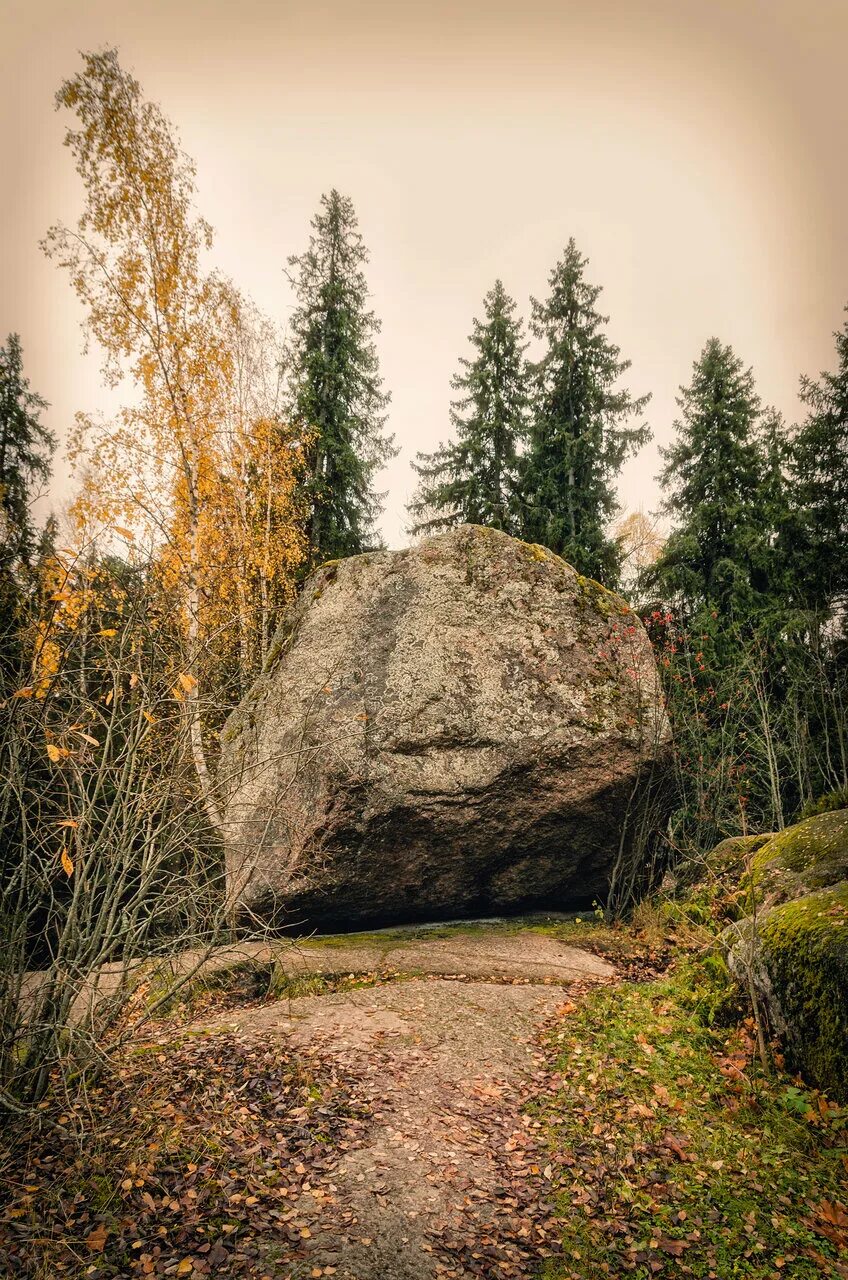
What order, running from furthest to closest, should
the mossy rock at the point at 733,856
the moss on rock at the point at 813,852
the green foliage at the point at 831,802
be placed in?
the mossy rock at the point at 733,856
the green foliage at the point at 831,802
the moss on rock at the point at 813,852

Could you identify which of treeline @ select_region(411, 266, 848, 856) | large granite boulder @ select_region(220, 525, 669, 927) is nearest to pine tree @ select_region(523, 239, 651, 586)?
treeline @ select_region(411, 266, 848, 856)

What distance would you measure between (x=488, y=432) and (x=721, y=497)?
21.1 feet

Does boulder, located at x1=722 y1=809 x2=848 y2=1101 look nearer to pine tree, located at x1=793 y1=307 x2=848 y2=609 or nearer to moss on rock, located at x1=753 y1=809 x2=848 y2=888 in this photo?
moss on rock, located at x1=753 y1=809 x2=848 y2=888

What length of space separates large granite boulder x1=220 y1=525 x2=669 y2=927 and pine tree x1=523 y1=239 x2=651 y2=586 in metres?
8.48

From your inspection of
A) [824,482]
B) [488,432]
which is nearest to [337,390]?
[488,432]

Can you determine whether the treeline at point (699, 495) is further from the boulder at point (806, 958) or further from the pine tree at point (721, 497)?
the boulder at point (806, 958)

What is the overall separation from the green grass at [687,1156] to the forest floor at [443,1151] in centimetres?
1

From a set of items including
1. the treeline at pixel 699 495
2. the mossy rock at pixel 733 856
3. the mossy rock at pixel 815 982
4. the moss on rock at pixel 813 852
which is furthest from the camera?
the treeline at pixel 699 495

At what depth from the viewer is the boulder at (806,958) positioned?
3832mm

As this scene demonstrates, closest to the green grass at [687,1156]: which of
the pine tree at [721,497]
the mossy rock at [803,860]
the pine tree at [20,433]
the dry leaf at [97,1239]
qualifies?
the mossy rock at [803,860]

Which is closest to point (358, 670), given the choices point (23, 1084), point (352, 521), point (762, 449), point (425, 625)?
point (425, 625)

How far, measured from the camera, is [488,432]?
57.5ft

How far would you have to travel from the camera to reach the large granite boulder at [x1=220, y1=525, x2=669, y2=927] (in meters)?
7.16

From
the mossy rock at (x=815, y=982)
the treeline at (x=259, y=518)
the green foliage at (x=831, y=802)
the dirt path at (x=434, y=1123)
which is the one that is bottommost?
the dirt path at (x=434, y=1123)
